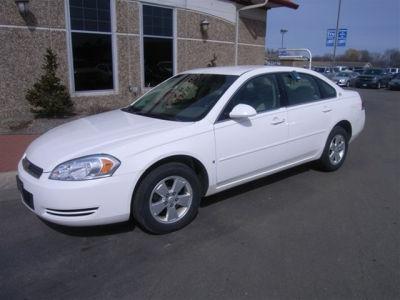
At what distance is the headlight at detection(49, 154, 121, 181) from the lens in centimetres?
332

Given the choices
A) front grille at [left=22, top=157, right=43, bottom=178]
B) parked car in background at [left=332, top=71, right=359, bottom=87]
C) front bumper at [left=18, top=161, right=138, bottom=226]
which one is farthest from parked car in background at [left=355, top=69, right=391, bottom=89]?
front grille at [left=22, top=157, right=43, bottom=178]

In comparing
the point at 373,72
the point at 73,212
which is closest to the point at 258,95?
the point at 73,212

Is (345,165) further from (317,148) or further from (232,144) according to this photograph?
(232,144)

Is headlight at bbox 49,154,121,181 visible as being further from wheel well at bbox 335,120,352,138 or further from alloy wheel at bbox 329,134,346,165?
wheel well at bbox 335,120,352,138

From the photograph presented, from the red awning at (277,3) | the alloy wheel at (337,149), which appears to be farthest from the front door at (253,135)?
the red awning at (277,3)

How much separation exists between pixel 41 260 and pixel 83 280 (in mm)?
567

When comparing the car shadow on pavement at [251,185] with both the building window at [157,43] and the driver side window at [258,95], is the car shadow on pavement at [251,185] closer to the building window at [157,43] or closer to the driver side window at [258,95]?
the driver side window at [258,95]

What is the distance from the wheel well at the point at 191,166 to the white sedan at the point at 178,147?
0.01 metres

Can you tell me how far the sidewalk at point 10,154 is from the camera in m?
5.43

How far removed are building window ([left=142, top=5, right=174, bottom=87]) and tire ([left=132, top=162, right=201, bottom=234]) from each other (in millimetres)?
8787

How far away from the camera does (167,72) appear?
12930 millimetres

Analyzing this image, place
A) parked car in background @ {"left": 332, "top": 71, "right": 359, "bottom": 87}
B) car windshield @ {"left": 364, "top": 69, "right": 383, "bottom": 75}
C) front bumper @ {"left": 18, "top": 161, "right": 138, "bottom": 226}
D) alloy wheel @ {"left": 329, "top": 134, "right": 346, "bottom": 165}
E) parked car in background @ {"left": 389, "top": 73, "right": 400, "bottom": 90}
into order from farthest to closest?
parked car in background @ {"left": 332, "top": 71, "right": 359, "bottom": 87} → car windshield @ {"left": 364, "top": 69, "right": 383, "bottom": 75} → parked car in background @ {"left": 389, "top": 73, "right": 400, "bottom": 90} → alloy wheel @ {"left": 329, "top": 134, "right": 346, "bottom": 165} → front bumper @ {"left": 18, "top": 161, "right": 138, "bottom": 226}

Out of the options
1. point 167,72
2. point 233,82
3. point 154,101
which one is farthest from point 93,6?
point 233,82

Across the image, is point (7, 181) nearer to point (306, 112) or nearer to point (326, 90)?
point (306, 112)
